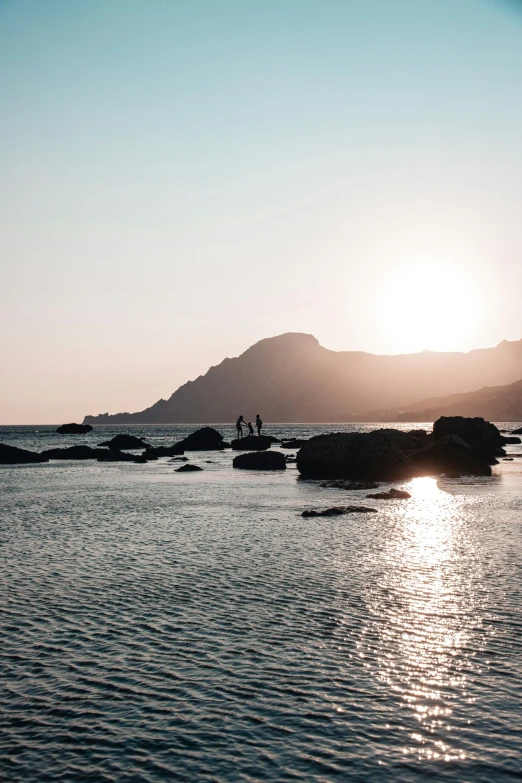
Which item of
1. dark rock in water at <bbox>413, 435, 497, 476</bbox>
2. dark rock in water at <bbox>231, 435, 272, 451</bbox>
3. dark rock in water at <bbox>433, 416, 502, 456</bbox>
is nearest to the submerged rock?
dark rock in water at <bbox>231, 435, 272, 451</bbox>

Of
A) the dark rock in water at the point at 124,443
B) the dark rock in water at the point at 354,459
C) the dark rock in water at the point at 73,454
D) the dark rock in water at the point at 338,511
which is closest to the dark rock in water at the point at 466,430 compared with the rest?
the dark rock in water at the point at 354,459

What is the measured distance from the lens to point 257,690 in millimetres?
9984

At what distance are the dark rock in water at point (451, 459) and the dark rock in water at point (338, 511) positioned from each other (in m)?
21.4

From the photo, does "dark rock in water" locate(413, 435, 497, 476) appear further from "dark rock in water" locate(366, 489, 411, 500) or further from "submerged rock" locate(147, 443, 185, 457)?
"submerged rock" locate(147, 443, 185, 457)

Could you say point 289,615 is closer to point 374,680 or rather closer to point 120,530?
point 374,680

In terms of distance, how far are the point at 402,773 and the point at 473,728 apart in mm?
1529

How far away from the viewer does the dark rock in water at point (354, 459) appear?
4609cm

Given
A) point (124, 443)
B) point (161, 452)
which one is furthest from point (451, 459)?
point (124, 443)

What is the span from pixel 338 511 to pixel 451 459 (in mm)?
27581

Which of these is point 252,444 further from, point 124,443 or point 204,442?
point 124,443

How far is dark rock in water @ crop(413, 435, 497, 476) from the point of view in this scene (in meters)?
51.8

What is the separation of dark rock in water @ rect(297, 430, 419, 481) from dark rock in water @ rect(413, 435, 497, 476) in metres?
3.33

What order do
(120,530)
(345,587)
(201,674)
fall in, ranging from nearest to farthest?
1. (201,674)
2. (345,587)
3. (120,530)

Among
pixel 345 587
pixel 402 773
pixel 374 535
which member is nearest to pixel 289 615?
pixel 345 587
